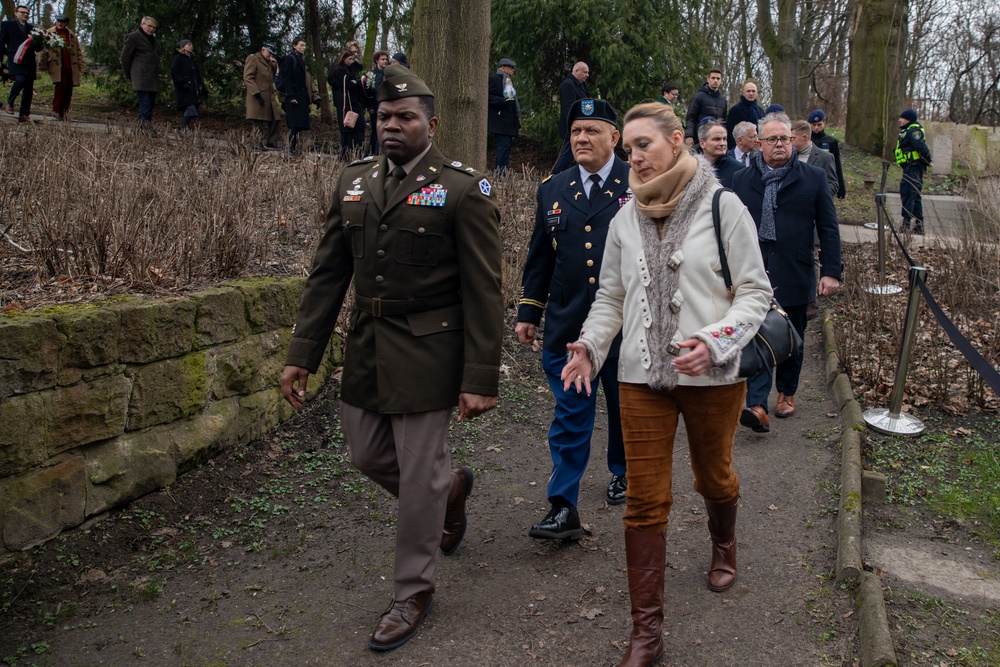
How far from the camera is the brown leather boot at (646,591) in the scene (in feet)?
11.4

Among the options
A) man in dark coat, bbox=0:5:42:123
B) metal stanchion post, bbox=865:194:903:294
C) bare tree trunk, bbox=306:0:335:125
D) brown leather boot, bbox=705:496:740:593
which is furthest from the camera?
bare tree trunk, bbox=306:0:335:125

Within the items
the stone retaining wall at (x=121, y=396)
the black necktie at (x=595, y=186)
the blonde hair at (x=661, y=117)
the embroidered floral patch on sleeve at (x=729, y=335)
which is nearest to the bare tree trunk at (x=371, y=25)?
the stone retaining wall at (x=121, y=396)

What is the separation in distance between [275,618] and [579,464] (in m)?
1.66

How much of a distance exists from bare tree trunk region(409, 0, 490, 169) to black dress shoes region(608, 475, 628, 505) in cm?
358

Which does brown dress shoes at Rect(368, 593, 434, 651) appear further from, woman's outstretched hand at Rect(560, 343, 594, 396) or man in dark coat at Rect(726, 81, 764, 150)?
man in dark coat at Rect(726, 81, 764, 150)

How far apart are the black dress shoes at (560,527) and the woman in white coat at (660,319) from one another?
1137mm

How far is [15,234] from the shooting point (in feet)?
19.0

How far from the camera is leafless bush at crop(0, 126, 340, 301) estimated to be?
5.26m

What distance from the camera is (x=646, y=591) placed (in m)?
3.47

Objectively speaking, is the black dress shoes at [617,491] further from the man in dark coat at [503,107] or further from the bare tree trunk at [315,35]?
the bare tree trunk at [315,35]

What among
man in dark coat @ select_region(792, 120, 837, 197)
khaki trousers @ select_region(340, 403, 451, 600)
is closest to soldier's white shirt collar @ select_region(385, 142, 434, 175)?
khaki trousers @ select_region(340, 403, 451, 600)

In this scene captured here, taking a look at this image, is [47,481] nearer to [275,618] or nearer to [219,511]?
[219,511]

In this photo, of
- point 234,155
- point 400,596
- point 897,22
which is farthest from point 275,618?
point 897,22

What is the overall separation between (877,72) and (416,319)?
2150 cm
